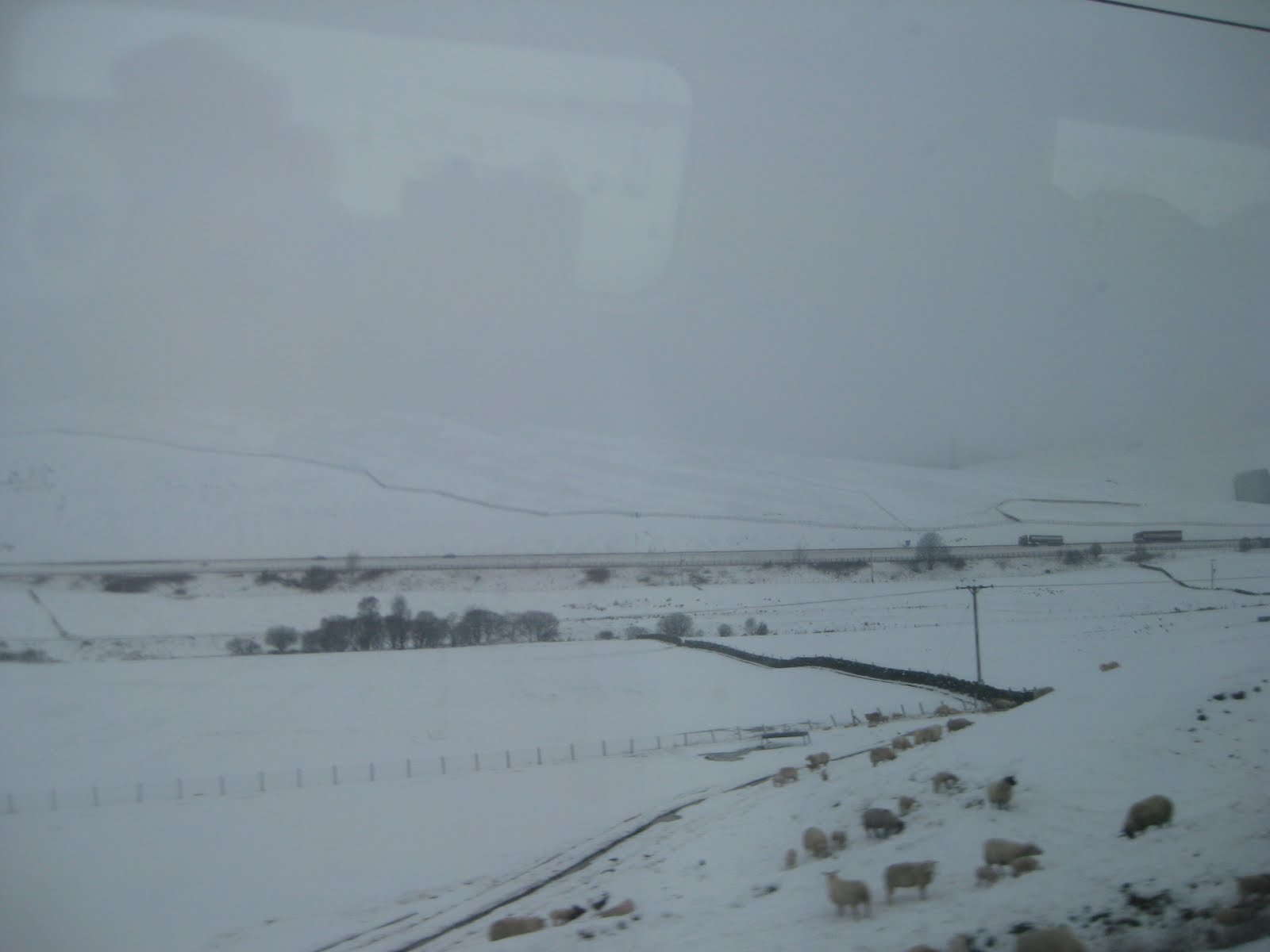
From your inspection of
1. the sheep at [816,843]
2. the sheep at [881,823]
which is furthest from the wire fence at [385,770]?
the sheep at [881,823]

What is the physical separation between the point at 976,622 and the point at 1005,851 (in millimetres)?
5740

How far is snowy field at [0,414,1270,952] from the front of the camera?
4941 millimetres

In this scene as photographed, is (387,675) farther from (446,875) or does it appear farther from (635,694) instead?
(446,875)

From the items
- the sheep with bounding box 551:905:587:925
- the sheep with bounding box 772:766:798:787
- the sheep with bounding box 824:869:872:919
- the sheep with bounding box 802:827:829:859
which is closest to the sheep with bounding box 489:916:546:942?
the sheep with bounding box 551:905:587:925

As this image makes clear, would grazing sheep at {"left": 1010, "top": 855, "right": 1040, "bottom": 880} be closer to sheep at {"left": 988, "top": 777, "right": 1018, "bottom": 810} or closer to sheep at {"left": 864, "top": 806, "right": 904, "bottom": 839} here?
sheep at {"left": 988, "top": 777, "right": 1018, "bottom": 810}

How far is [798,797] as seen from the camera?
Result: 21.7 ft

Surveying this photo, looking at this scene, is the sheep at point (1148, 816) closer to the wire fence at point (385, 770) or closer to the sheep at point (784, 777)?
the sheep at point (784, 777)

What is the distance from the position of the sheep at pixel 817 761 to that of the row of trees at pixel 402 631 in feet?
10.4

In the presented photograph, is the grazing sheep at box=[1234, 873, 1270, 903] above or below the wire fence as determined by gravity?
above

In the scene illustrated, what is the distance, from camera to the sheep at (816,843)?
5.64 m

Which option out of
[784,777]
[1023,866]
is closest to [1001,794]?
[1023,866]

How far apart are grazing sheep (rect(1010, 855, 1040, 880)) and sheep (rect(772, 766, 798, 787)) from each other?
251cm

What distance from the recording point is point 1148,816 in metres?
4.77

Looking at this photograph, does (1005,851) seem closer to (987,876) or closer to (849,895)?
(987,876)
